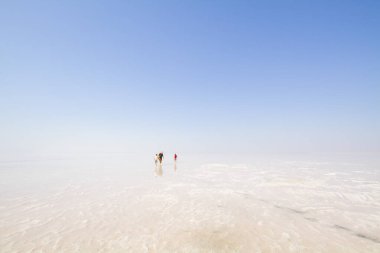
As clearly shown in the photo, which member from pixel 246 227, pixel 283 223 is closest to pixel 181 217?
pixel 246 227

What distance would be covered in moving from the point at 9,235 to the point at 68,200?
4.79 metres

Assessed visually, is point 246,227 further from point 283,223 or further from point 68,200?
point 68,200

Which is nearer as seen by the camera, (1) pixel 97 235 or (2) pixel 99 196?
(1) pixel 97 235

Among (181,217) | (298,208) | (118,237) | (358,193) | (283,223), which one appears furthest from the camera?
(358,193)

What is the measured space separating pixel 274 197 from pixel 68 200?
12.2 metres

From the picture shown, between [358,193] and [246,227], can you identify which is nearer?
[246,227]

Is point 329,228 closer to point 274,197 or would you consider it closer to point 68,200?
point 274,197

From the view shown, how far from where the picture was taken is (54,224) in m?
7.73

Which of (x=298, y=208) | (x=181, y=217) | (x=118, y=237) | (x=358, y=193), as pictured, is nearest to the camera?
(x=118, y=237)

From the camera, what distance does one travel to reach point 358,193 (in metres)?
12.2

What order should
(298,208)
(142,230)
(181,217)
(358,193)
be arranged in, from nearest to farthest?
(142,230) → (181,217) → (298,208) → (358,193)

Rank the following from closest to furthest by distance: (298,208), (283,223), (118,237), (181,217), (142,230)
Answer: (118,237) < (142,230) < (283,223) < (181,217) < (298,208)

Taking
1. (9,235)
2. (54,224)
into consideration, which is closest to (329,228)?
(54,224)

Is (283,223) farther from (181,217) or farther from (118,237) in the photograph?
(118,237)
